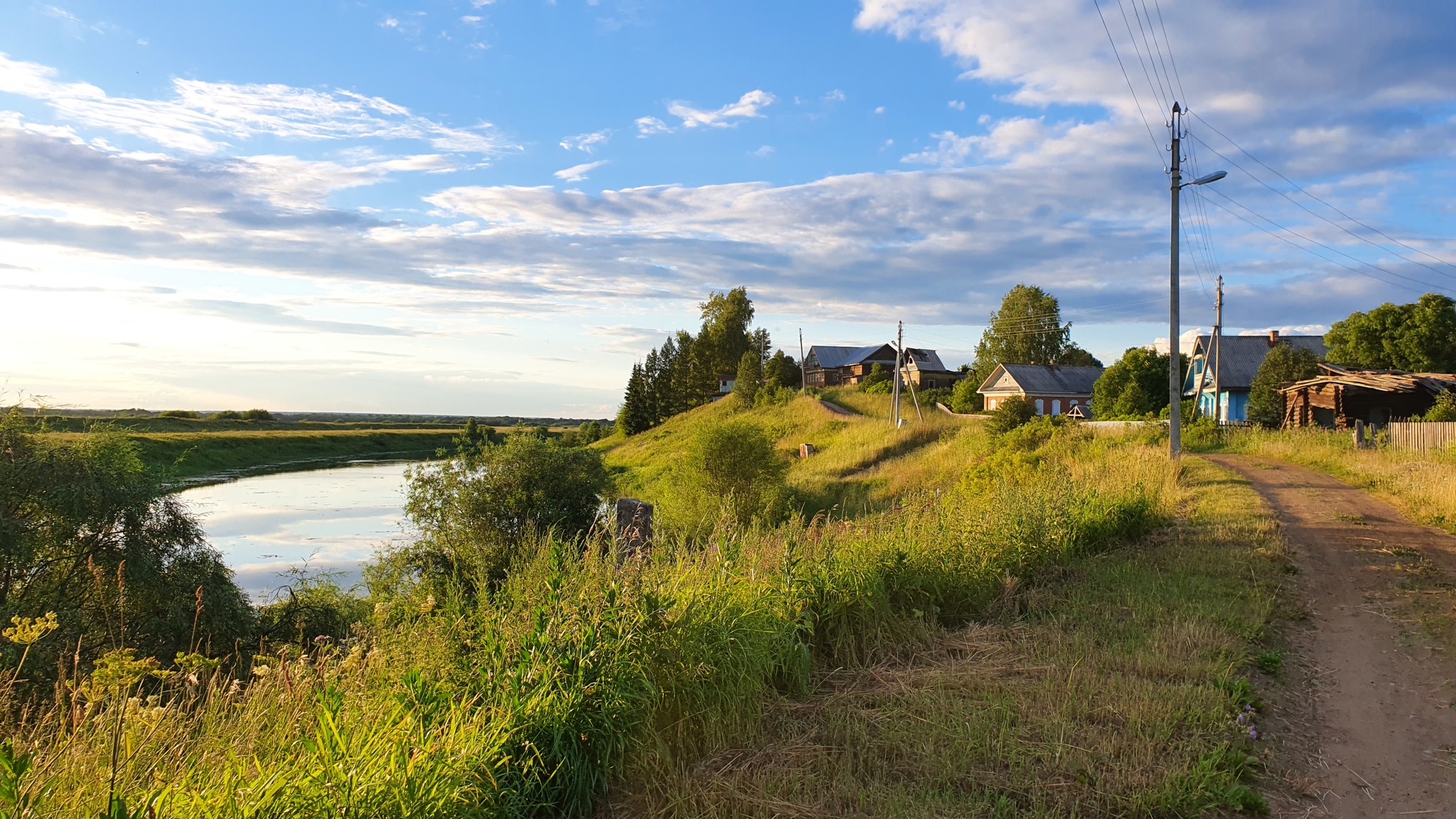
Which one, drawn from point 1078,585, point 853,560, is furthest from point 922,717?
point 1078,585

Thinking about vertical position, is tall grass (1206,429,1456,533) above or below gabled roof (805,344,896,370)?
below

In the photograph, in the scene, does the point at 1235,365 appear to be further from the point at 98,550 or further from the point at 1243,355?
the point at 98,550

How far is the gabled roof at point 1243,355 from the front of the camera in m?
46.2

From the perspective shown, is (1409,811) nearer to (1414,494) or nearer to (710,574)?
(710,574)

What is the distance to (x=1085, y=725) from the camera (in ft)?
16.6

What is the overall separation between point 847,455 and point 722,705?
32693mm

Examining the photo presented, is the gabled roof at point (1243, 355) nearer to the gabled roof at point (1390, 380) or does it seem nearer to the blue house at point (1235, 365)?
the blue house at point (1235, 365)

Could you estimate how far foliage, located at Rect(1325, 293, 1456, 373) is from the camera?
124 feet

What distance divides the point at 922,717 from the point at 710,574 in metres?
1.79

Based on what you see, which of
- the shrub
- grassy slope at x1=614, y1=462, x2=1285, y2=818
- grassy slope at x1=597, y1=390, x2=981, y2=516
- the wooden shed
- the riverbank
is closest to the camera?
grassy slope at x1=614, y1=462, x2=1285, y2=818

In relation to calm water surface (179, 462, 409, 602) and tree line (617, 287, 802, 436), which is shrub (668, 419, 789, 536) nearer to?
calm water surface (179, 462, 409, 602)

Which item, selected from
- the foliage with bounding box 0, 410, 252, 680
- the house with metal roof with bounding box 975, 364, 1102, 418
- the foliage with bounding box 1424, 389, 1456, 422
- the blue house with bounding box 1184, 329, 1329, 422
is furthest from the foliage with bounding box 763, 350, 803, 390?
the foliage with bounding box 0, 410, 252, 680

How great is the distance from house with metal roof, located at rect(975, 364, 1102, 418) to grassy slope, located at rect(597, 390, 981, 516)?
12890 millimetres

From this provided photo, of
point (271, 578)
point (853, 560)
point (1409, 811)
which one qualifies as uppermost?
point (853, 560)
